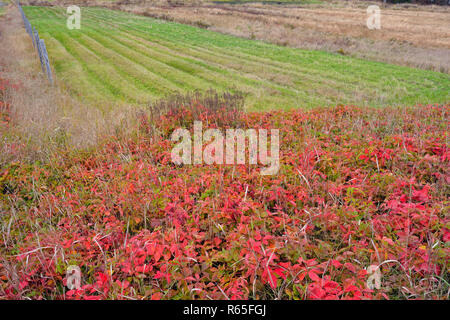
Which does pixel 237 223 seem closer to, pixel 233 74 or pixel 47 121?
pixel 47 121

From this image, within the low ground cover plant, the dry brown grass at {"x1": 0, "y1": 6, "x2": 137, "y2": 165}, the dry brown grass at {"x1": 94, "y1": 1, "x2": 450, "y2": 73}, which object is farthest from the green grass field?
the low ground cover plant

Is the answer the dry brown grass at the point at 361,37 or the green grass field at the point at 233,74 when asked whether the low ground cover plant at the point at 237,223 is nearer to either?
the green grass field at the point at 233,74

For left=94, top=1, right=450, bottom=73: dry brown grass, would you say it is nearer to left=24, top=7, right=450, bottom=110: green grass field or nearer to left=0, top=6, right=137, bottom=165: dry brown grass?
left=24, top=7, right=450, bottom=110: green grass field

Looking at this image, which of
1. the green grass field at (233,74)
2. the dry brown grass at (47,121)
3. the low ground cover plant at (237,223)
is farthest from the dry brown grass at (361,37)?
the dry brown grass at (47,121)

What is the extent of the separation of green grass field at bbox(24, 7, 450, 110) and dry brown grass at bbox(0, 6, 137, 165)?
3.41 ft

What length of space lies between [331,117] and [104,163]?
15.2ft

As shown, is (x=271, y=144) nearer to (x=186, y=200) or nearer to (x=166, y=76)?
(x=186, y=200)

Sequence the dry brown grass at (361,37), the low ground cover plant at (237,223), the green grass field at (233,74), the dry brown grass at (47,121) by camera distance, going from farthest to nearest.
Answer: the dry brown grass at (361,37), the green grass field at (233,74), the dry brown grass at (47,121), the low ground cover plant at (237,223)

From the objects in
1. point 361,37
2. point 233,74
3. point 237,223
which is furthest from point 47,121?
point 361,37

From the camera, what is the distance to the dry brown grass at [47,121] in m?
5.61

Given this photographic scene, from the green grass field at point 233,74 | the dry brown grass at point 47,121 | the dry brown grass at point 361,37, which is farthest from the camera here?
the dry brown grass at point 361,37

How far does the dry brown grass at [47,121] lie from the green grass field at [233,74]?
1.04 meters

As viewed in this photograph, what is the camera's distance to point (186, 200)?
12.1 ft
